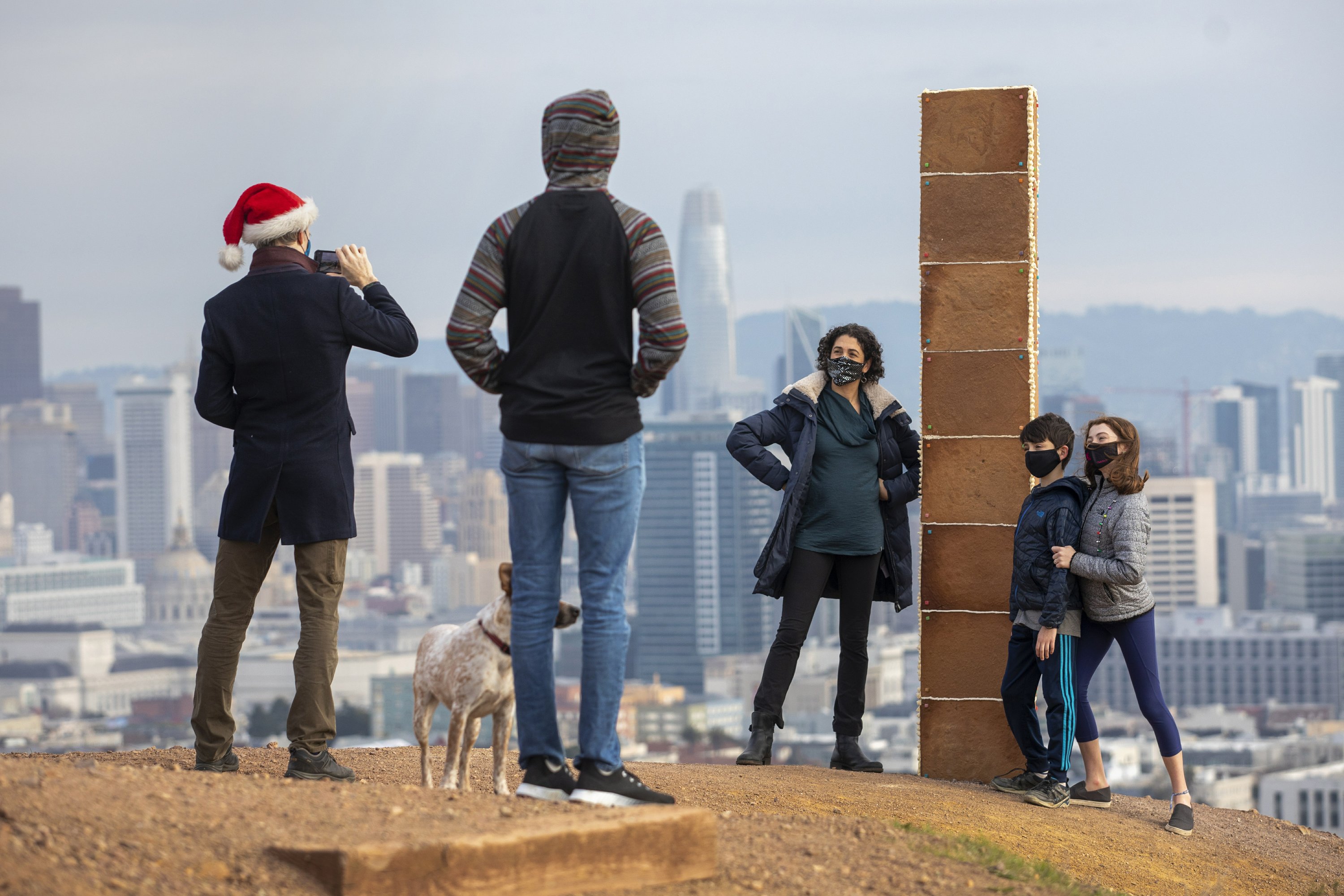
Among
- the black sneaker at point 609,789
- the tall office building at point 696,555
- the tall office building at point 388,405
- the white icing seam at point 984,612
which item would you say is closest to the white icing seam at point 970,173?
the white icing seam at point 984,612

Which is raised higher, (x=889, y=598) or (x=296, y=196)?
(x=296, y=196)

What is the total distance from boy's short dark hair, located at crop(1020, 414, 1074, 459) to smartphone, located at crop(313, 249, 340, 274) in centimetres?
251

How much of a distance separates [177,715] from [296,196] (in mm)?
103138

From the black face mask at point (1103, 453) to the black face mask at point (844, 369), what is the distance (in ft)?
3.12

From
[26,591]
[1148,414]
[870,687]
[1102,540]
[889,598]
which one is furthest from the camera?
[1148,414]

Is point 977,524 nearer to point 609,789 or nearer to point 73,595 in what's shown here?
point 609,789

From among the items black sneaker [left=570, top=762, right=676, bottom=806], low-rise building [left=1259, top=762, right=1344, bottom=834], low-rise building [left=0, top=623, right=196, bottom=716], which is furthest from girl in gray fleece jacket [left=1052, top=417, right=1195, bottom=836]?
low-rise building [left=0, top=623, right=196, bottom=716]

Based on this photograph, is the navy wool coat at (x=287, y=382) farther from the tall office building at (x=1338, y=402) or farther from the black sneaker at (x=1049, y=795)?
the tall office building at (x=1338, y=402)

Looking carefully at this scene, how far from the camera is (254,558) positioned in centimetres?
471

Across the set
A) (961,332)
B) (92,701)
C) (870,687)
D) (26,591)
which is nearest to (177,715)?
(92,701)

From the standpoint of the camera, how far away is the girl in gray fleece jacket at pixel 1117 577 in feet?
17.4

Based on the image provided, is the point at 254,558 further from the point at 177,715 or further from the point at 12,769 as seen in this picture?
the point at 177,715

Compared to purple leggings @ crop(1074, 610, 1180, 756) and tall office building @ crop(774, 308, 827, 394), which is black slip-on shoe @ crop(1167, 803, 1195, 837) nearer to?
purple leggings @ crop(1074, 610, 1180, 756)

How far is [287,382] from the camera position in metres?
4.63
